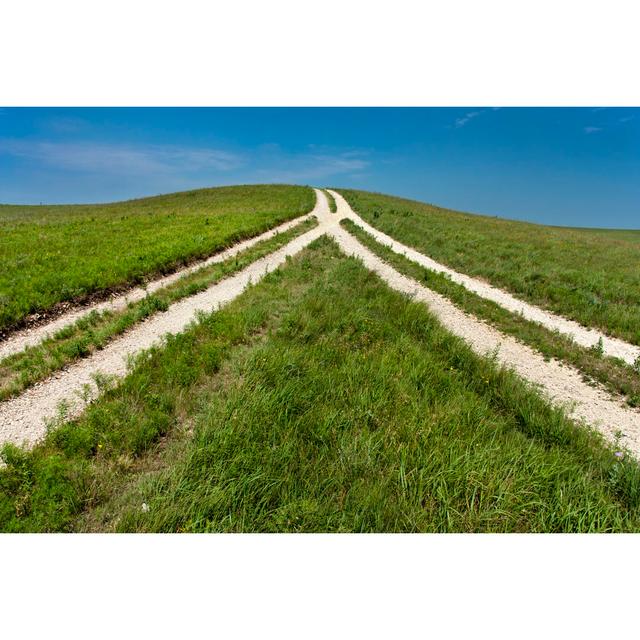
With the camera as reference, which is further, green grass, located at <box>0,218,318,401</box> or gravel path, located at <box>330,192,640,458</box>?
green grass, located at <box>0,218,318,401</box>

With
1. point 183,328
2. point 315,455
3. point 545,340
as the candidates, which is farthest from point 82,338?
point 545,340

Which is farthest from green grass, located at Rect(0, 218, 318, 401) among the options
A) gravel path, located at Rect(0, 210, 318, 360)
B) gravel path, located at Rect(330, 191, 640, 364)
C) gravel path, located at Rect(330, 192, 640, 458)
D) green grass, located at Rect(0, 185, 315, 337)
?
gravel path, located at Rect(330, 191, 640, 364)

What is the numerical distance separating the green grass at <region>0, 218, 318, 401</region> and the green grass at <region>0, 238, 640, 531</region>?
6.58 feet

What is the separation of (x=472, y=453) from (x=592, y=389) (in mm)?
4811

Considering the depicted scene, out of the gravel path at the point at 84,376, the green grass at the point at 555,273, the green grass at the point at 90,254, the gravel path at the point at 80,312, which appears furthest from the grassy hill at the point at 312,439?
the green grass at the point at 555,273

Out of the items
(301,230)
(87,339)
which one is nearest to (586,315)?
(87,339)

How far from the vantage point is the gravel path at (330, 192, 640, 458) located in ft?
18.9

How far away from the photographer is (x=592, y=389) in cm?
684

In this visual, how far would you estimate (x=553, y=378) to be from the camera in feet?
23.7

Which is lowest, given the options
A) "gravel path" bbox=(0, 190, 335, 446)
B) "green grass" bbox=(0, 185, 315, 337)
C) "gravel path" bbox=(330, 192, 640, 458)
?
"gravel path" bbox=(330, 192, 640, 458)

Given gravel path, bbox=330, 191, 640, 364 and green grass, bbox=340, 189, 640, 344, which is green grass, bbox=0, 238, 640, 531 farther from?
green grass, bbox=340, 189, 640, 344

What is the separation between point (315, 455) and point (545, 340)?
26.7 feet

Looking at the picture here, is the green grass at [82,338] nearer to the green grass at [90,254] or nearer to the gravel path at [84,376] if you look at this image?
the gravel path at [84,376]

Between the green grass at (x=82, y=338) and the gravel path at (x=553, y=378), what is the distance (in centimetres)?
882
